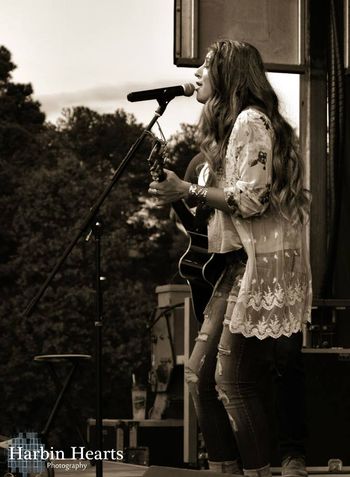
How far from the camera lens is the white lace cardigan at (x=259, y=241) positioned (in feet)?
11.5

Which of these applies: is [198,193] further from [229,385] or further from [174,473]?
[174,473]

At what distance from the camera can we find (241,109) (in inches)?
145

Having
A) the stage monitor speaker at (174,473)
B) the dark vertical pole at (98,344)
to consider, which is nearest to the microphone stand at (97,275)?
the dark vertical pole at (98,344)

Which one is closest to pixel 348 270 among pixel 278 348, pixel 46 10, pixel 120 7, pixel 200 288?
pixel 278 348

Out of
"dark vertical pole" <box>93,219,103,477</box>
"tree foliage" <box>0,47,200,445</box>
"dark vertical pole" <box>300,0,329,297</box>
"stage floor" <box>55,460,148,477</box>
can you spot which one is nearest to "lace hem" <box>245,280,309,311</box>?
"dark vertical pole" <box>93,219,103,477</box>

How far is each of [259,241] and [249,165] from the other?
231 mm

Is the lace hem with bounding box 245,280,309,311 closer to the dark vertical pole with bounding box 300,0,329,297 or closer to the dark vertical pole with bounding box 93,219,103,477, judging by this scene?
the dark vertical pole with bounding box 93,219,103,477

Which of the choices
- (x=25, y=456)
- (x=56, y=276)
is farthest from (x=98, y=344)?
(x=56, y=276)

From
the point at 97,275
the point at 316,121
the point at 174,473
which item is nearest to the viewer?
the point at 174,473

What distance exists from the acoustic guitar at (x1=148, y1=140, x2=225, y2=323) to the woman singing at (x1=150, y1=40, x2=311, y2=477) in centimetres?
7

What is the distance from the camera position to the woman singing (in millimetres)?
3521

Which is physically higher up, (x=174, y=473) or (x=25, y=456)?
(x=174, y=473)

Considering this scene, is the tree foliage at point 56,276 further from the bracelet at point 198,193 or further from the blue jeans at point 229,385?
the bracelet at point 198,193

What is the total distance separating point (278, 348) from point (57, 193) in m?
26.4
